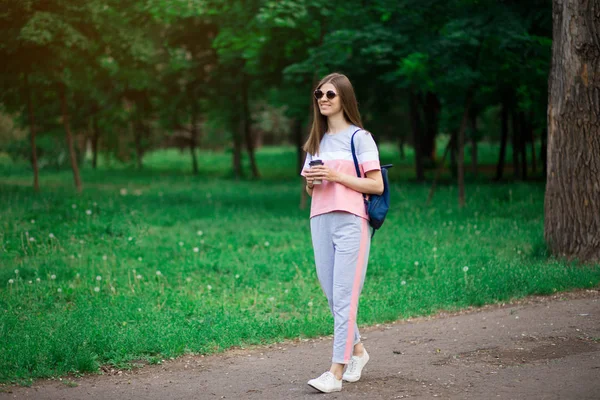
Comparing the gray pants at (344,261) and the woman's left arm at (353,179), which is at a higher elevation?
the woman's left arm at (353,179)

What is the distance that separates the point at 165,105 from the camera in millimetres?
A: 29484

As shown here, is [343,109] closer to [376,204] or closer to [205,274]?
[376,204]

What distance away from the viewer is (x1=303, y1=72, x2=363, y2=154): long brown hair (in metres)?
5.00

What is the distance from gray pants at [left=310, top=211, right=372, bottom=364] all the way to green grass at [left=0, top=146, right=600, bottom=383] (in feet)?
5.90

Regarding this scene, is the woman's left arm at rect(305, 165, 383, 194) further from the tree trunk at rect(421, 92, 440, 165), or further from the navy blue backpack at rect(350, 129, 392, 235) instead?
the tree trunk at rect(421, 92, 440, 165)

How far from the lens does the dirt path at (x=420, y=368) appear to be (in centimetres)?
499

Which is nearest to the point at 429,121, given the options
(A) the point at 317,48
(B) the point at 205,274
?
(A) the point at 317,48

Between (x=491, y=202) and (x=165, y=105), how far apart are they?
17976mm

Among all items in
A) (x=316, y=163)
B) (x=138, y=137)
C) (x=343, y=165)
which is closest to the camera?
(x=316, y=163)

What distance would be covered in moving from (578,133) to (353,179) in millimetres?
5060

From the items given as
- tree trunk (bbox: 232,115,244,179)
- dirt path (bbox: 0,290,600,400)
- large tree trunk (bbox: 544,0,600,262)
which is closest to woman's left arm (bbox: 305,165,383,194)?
dirt path (bbox: 0,290,600,400)

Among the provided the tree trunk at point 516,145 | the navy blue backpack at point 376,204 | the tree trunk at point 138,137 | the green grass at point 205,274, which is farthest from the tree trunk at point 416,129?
the navy blue backpack at point 376,204

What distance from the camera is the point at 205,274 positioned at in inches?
362

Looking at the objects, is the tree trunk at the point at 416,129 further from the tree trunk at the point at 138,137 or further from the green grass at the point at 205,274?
the tree trunk at the point at 138,137
